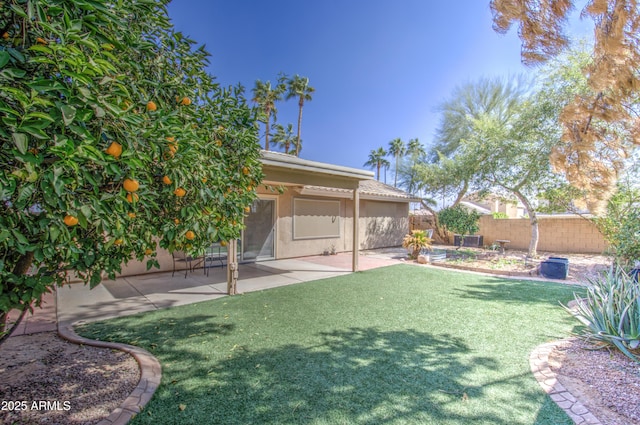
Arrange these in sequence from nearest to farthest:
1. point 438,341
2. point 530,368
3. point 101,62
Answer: point 101,62
point 530,368
point 438,341

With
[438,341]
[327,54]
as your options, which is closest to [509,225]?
[327,54]

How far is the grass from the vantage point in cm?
285

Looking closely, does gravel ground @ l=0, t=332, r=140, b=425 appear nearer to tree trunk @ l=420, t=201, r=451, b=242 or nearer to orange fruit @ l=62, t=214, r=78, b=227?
orange fruit @ l=62, t=214, r=78, b=227

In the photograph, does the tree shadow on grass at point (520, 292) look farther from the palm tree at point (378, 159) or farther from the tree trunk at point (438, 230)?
the palm tree at point (378, 159)

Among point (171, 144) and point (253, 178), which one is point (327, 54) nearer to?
point (253, 178)

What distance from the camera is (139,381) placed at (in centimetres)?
330

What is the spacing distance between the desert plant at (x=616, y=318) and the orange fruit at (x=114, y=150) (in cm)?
539

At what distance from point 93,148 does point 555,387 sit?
4.65 meters

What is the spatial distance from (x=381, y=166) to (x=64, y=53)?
136 ft

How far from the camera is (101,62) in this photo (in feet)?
5.26

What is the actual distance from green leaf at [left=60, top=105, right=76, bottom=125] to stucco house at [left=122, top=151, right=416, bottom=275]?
5438 millimetres

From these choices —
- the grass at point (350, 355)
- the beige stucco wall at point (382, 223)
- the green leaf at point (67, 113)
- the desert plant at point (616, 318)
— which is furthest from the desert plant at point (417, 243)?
the green leaf at point (67, 113)

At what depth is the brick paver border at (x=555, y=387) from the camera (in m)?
2.77

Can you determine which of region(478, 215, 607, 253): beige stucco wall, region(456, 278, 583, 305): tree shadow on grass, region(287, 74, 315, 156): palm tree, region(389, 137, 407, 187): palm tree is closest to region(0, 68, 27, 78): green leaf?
region(456, 278, 583, 305): tree shadow on grass
